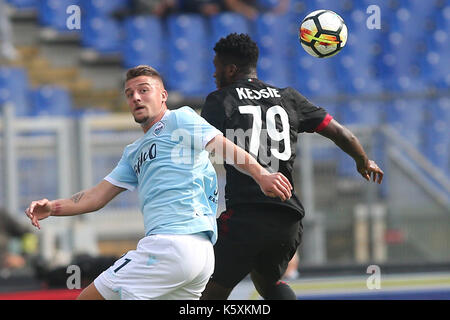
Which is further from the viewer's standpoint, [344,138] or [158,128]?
[344,138]

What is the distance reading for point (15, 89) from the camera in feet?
43.0

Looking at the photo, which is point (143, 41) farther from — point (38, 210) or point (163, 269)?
point (163, 269)

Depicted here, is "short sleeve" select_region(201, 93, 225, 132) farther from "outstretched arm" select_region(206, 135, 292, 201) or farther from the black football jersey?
"outstretched arm" select_region(206, 135, 292, 201)

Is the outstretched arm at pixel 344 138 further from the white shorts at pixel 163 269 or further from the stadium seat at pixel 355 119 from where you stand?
the stadium seat at pixel 355 119

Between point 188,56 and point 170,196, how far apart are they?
10.4m

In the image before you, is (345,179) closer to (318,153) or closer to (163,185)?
(318,153)

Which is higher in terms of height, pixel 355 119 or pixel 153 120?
pixel 153 120

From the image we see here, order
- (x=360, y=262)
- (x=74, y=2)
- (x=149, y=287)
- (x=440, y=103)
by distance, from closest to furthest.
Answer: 1. (x=149, y=287)
2. (x=360, y=262)
3. (x=440, y=103)
4. (x=74, y=2)

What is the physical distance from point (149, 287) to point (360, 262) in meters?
6.11

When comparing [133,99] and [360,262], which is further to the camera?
[360,262]

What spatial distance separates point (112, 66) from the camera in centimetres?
1509

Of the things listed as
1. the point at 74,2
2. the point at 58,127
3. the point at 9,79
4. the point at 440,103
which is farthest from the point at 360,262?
the point at 74,2

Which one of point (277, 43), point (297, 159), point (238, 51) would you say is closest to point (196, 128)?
point (238, 51)

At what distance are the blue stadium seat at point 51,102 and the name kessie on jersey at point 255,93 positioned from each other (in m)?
8.77
